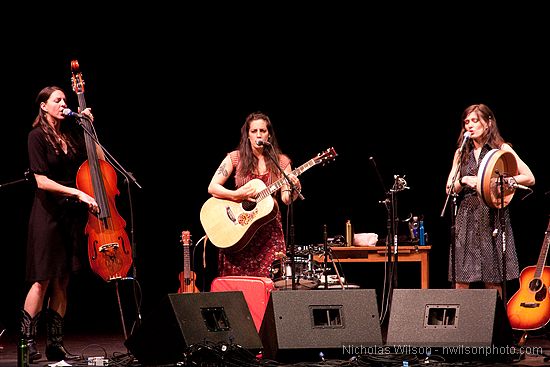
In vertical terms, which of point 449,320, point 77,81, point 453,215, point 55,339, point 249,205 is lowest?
point 55,339

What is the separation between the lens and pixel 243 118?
8.01 m

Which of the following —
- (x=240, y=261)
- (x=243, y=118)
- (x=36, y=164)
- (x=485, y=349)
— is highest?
(x=243, y=118)

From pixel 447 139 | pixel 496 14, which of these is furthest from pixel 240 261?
pixel 496 14

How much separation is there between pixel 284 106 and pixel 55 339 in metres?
3.60

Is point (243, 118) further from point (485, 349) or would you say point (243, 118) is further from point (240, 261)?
point (485, 349)

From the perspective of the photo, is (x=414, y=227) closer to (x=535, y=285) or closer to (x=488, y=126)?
(x=535, y=285)

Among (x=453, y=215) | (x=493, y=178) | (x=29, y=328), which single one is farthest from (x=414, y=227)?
(x=29, y=328)

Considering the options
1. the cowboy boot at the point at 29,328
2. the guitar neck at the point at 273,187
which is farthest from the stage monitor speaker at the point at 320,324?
the cowboy boot at the point at 29,328

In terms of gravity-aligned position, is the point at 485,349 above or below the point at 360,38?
below

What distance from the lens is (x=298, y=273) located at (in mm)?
6066

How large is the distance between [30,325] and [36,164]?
1044 millimetres

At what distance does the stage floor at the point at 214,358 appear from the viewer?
433 cm

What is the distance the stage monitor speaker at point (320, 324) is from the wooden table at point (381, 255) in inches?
98.7

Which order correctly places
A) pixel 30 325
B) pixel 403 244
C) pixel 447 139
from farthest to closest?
pixel 447 139 → pixel 403 244 → pixel 30 325
